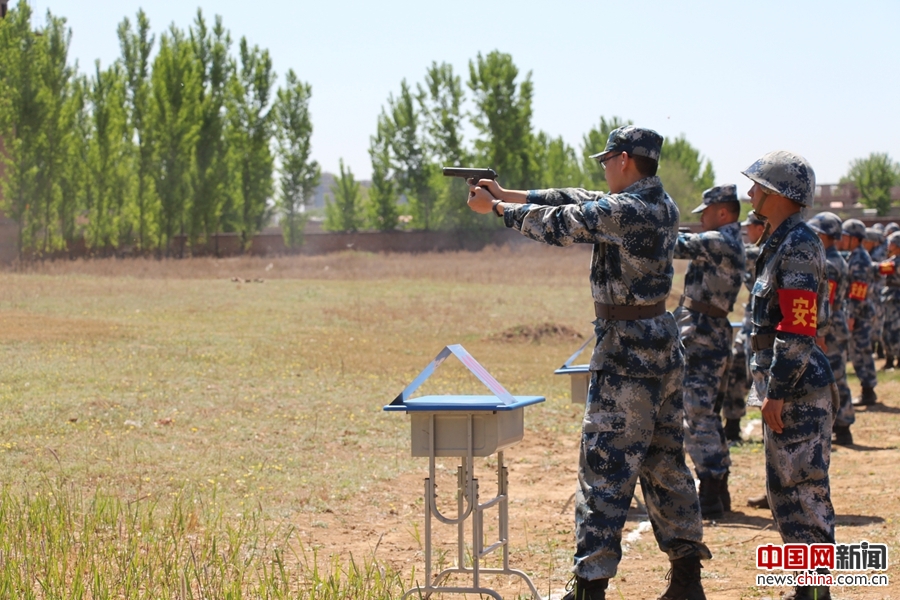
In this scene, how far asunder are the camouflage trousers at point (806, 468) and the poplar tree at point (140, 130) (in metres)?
50.8

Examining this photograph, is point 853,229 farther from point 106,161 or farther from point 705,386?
point 106,161

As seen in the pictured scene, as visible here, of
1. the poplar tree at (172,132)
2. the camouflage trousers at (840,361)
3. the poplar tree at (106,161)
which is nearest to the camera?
the camouflage trousers at (840,361)

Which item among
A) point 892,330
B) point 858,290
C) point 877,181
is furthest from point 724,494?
point 877,181

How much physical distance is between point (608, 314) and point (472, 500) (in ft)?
3.67

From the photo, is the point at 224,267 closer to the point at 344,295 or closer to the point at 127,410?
the point at 344,295

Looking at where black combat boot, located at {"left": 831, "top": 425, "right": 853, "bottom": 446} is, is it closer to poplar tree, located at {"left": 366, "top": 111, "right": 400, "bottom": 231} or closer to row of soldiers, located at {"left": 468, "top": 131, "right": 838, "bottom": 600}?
row of soldiers, located at {"left": 468, "top": 131, "right": 838, "bottom": 600}

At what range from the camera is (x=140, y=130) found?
5309cm

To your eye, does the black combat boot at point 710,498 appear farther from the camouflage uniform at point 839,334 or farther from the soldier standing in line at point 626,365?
the camouflage uniform at point 839,334

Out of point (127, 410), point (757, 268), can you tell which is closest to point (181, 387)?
point (127, 410)

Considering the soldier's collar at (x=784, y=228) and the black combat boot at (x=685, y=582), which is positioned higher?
the soldier's collar at (x=784, y=228)

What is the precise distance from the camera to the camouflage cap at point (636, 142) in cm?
542

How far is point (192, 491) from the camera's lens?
7.98m

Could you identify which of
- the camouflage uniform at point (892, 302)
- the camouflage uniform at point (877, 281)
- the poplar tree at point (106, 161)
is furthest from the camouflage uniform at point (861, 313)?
the poplar tree at point (106, 161)

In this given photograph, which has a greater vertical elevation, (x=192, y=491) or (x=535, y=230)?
(x=535, y=230)
